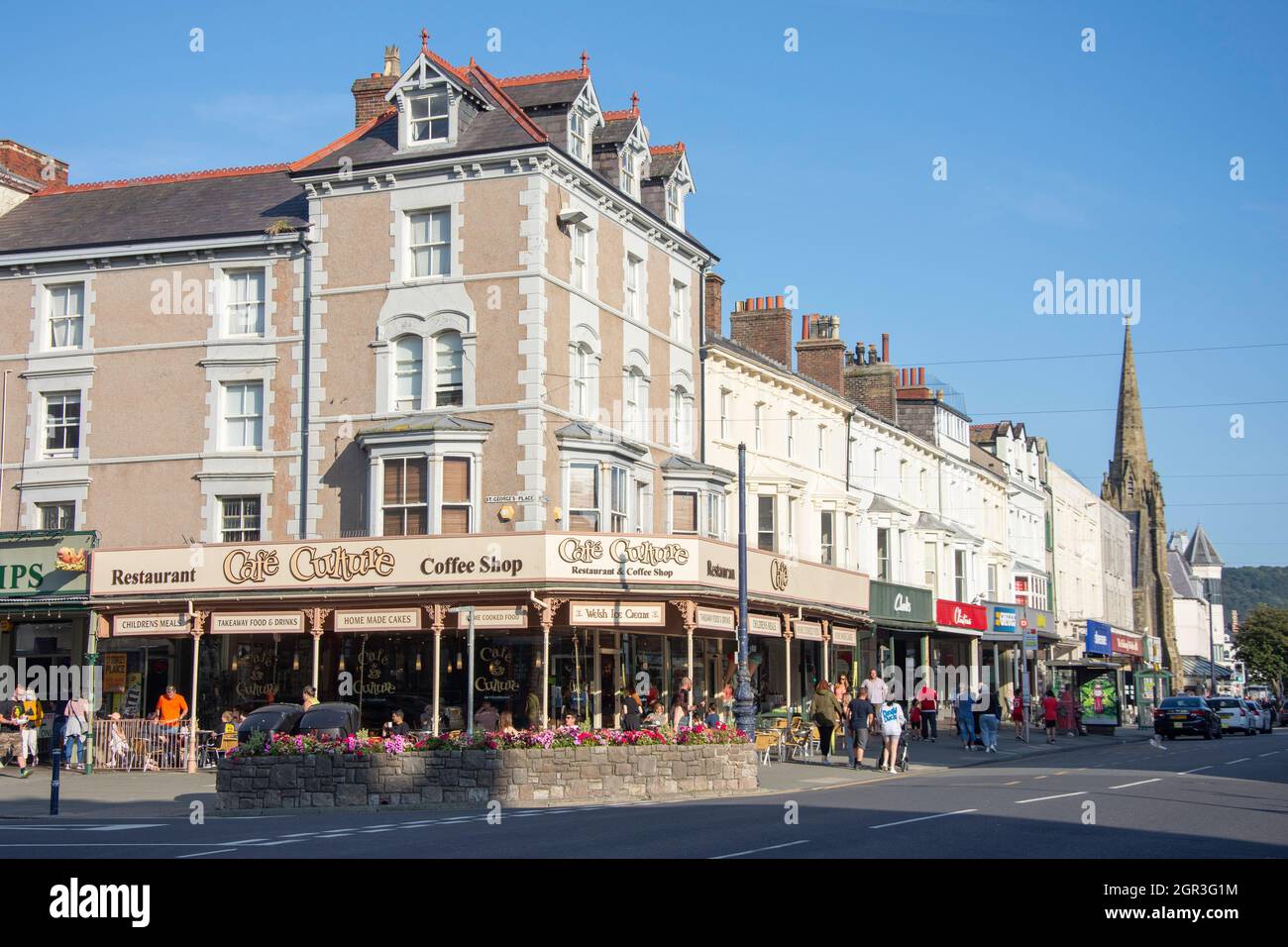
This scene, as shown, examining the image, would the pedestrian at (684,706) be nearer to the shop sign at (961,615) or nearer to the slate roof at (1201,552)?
the shop sign at (961,615)

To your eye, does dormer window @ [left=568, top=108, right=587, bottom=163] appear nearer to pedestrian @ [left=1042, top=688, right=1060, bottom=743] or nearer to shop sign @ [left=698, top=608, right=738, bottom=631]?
shop sign @ [left=698, top=608, right=738, bottom=631]

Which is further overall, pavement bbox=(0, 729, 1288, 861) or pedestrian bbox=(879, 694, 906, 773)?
pedestrian bbox=(879, 694, 906, 773)

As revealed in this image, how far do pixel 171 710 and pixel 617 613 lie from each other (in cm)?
998

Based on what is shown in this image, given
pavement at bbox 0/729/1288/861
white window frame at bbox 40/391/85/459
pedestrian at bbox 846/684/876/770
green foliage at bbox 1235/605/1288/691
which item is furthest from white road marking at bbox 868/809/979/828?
green foliage at bbox 1235/605/1288/691

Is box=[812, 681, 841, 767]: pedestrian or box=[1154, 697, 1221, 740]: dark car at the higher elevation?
box=[812, 681, 841, 767]: pedestrian

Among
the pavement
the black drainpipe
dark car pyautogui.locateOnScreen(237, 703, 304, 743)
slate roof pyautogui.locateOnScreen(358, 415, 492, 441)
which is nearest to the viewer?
the pavement

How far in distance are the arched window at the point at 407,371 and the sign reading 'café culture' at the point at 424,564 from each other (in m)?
3.79

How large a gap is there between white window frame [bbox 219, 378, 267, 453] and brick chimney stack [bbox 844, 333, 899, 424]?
23227 mm

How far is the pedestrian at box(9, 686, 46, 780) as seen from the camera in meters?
30.2

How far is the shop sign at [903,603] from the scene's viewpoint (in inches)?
1816

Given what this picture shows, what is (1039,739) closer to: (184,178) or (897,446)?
(897,446)

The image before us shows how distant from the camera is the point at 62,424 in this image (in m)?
37.5
